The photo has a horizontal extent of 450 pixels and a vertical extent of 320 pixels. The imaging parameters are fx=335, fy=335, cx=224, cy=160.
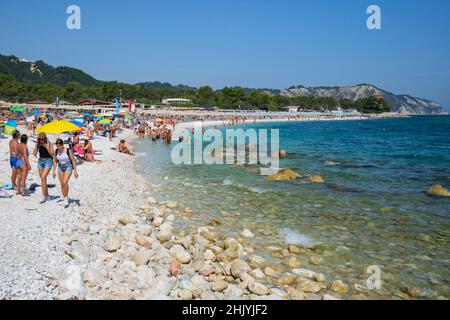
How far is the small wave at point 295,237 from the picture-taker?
816cm

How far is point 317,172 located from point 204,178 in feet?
21.1

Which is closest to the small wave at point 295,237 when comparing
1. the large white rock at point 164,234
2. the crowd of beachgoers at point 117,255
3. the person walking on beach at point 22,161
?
the crowd of beachgoers at point 117,255

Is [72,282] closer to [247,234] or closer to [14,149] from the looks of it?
[247,234]

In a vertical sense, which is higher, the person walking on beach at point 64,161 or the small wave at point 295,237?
the person walking on beach at point 64,161

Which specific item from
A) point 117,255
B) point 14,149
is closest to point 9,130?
point 14,149

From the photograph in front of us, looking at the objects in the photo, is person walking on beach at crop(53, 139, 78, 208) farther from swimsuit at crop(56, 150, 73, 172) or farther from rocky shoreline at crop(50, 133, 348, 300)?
rocky shoreline at crop(50, 133, 348, 300)

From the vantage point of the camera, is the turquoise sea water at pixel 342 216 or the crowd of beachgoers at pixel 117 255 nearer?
the crowd of beachgoers at pixel 117 255

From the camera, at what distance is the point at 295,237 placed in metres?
8.48

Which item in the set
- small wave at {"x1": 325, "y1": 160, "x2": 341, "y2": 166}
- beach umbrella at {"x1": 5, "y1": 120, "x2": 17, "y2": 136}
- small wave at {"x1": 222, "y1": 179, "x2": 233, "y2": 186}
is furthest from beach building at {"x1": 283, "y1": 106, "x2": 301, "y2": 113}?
small wave at {"x1": 222, "y1": 179, "x2": 233, "y2": 186}

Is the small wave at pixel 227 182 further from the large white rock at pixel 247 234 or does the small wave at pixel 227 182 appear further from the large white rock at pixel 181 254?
the large white rock at pixel 181 254

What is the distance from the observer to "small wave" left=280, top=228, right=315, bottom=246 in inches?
321

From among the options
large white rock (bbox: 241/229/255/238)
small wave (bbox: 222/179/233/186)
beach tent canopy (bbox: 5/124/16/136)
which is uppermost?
beach tent canopy (bbox: 5/124/16/136)

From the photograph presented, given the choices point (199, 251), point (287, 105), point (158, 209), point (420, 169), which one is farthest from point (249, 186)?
point (287, 105)
